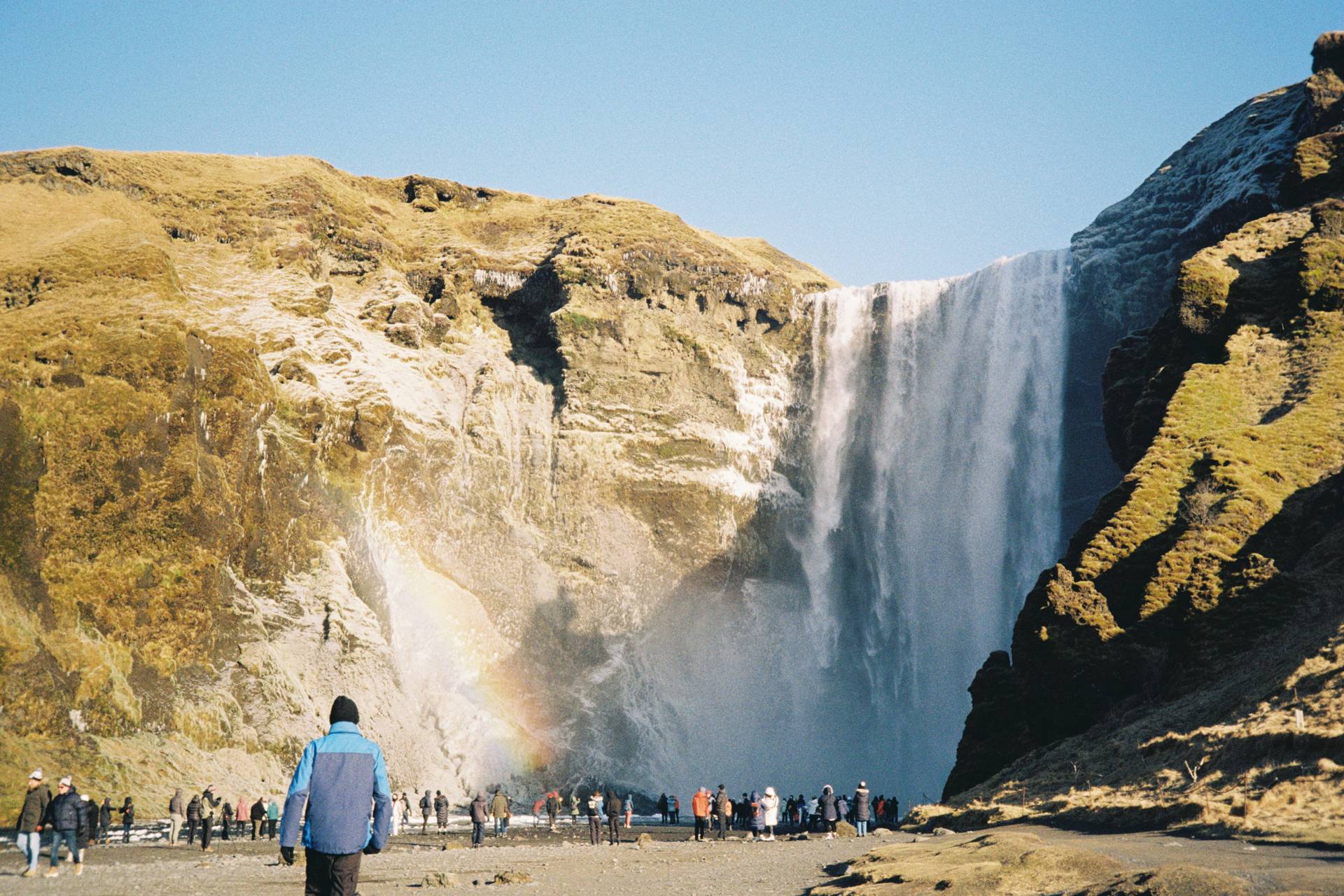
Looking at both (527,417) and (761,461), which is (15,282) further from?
(761,461)

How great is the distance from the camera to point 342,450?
63969mm

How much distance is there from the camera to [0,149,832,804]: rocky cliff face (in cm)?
5294

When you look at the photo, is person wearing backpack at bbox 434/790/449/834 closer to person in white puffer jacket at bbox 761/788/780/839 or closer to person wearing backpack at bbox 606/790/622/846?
person wearing backpack at bbox 606/790/622/846

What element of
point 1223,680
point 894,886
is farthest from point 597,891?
point 1223,680

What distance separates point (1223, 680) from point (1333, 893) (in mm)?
20891

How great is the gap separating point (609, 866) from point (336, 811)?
56.9 feet

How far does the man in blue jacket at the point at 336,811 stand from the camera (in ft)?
31.2

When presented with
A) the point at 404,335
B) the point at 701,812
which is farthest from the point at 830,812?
the point at 404,335

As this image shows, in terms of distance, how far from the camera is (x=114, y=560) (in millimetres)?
53906

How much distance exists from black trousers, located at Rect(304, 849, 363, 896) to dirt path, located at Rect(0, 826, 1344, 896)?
759 cm

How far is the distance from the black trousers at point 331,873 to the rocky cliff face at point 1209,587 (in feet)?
40.7

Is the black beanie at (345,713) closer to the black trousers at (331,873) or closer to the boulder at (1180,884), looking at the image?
the black trousers at (331,873)

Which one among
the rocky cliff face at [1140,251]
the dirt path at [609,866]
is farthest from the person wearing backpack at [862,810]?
the rocky cliff face at [1140,251]

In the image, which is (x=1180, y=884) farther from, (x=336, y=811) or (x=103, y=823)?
(x=103, y=823)
